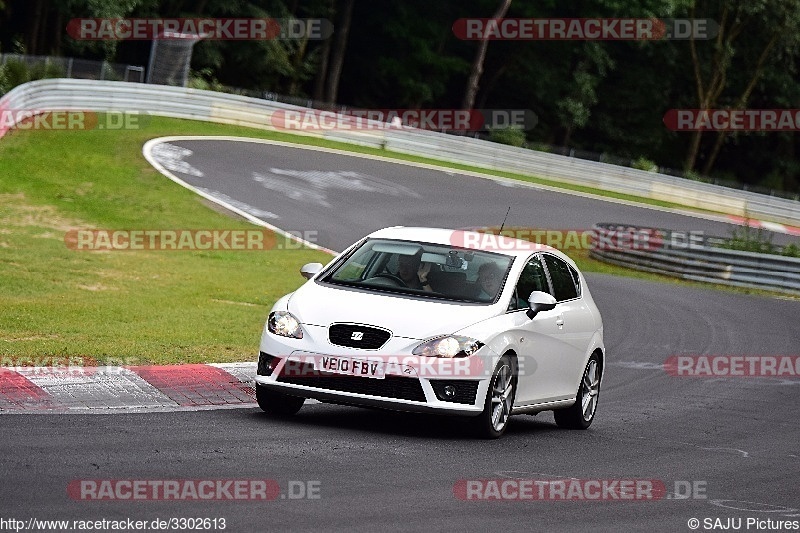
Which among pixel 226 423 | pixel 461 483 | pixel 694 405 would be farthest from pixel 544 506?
pixel 694 405

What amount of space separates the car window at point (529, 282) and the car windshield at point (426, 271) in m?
0.17

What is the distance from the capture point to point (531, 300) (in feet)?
35.3

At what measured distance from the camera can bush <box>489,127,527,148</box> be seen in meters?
52.4

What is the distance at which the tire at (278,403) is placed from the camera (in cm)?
1049

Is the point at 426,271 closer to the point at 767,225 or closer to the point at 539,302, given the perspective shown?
the point at 539,302

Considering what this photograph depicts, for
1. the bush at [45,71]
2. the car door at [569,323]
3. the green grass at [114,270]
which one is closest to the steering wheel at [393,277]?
the car door at [569,323]

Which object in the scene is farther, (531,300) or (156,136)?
(156,136)

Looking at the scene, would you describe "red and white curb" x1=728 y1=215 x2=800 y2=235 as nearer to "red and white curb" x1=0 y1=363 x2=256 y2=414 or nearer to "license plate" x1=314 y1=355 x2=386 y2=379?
"red and white curb" x1=0 y1=363 x2=256 y2=414

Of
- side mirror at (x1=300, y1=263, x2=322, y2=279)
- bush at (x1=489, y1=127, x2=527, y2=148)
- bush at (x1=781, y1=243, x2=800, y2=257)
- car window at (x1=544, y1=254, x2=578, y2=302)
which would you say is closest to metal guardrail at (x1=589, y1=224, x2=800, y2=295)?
Answer: bush at (x1=781, y1=243, x2=800, y2=257)

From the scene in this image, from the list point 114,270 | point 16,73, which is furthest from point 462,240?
point 16,73

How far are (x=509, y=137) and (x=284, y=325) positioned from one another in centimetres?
4346

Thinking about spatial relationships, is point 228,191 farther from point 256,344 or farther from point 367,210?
point 256,344

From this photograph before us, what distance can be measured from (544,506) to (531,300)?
9.64 ft

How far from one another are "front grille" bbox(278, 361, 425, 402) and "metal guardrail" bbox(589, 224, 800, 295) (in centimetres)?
2065
